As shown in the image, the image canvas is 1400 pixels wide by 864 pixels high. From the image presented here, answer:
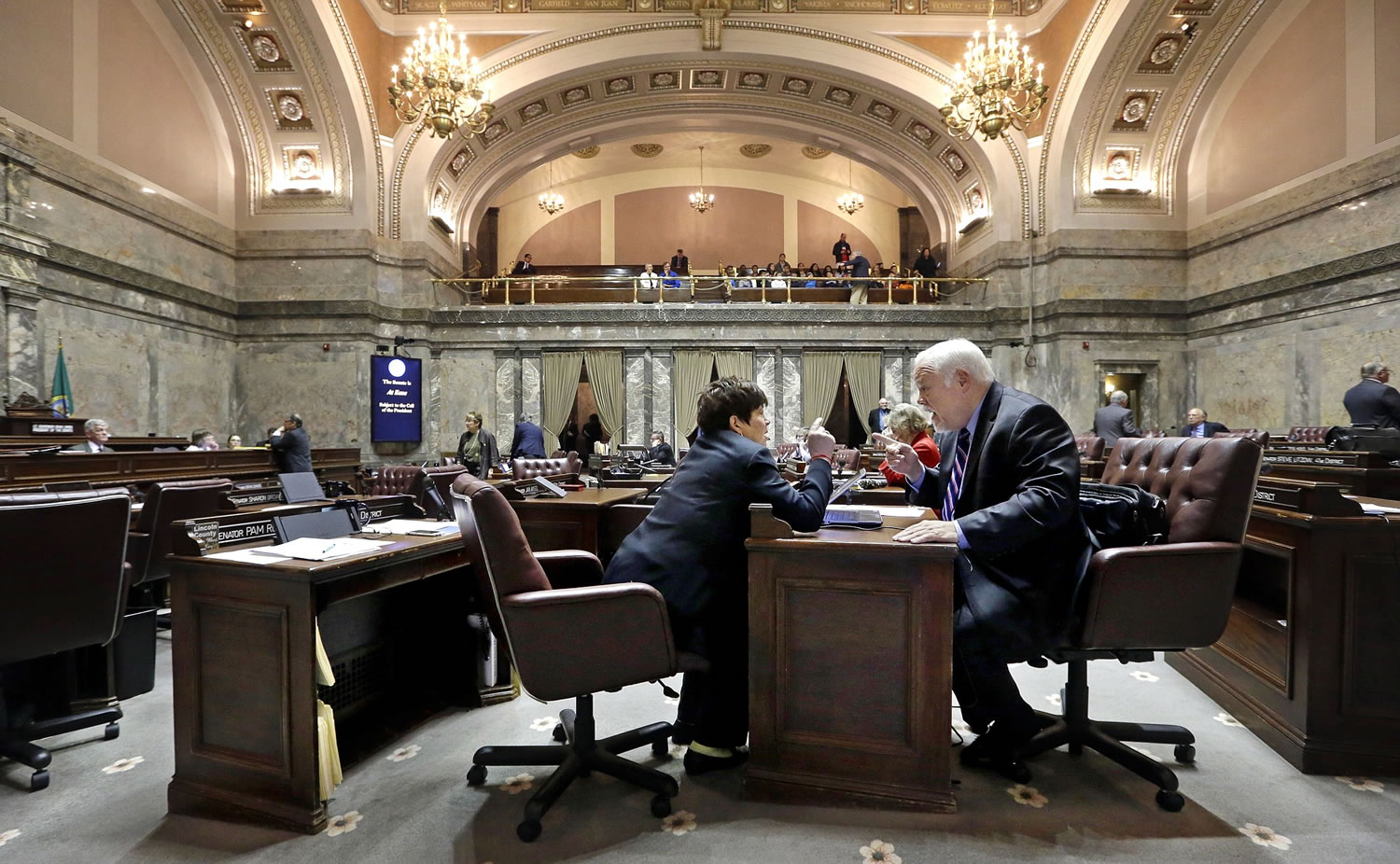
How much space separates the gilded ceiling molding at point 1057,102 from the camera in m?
10.7

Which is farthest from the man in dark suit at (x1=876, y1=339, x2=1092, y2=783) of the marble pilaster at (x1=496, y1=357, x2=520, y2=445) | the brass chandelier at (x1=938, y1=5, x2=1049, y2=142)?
the marble pilaster at (x1=496, y1=357, x2=520, y2=445)

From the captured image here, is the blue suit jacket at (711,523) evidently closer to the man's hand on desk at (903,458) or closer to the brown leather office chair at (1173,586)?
the man's hand on desk at (903,458)

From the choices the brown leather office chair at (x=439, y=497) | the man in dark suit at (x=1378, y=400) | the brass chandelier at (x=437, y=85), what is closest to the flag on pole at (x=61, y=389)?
the brass chandelier at (x=437, y=85)

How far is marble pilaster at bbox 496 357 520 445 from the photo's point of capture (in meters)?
12.9

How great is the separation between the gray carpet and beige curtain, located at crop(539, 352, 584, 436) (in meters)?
10.4

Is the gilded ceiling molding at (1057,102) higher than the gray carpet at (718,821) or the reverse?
higher

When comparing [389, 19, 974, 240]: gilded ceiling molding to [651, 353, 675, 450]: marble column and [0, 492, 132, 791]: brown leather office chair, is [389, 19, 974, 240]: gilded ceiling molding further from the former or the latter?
[0, 492, 132, 791]: brown leather office chair

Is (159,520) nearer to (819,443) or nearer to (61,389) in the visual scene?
(819,443)

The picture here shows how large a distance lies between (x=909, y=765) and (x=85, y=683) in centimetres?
335

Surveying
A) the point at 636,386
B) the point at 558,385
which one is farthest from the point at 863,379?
the point at 558,385

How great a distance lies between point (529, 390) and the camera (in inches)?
507

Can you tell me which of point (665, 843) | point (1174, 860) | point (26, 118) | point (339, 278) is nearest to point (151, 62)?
point (26, 118)

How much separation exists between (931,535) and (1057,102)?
12.7m

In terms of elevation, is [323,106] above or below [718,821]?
above
